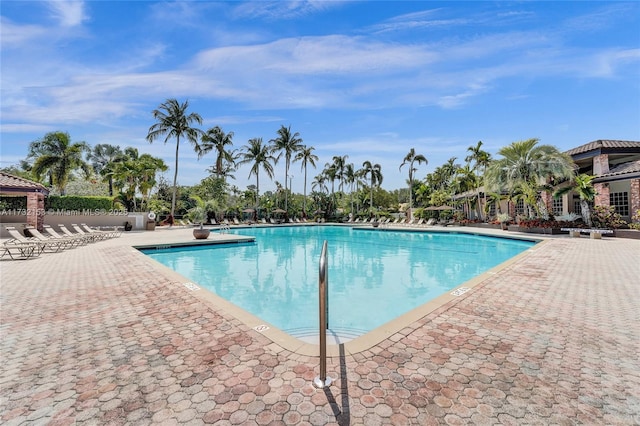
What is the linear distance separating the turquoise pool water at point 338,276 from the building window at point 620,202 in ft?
25.7

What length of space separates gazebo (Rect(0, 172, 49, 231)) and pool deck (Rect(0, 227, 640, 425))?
15.7 m

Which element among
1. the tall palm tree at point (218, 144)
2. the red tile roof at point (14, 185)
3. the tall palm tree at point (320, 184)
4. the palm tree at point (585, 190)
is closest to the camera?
the red tile roof at point (14, 185)

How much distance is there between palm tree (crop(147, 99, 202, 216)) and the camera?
2766 centimetres

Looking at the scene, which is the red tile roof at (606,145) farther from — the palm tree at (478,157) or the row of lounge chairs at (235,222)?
the row of lounge chairs at (235,222)

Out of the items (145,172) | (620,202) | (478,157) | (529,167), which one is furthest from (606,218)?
(145,172)

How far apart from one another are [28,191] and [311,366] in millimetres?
21383

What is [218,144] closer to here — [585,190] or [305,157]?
[305,157]

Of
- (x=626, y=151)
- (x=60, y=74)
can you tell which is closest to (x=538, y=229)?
(x=626, y=151)

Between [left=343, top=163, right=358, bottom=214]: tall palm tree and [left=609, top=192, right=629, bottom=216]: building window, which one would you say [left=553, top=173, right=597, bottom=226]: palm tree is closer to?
[left=609, top=192, right=629, bottom=216]: building window

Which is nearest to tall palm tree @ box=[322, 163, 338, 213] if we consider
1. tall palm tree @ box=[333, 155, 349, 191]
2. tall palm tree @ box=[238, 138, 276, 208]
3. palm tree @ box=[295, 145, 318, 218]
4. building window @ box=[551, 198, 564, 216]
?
tall palm tree @ box=[333, 155, 349, 191]

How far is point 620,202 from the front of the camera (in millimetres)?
18156

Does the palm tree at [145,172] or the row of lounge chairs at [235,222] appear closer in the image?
the palm tree at [145,172]

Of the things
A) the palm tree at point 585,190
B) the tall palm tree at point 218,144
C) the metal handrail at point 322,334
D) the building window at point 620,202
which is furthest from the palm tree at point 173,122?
the building window at point 620,202

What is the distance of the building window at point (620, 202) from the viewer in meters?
17.9
